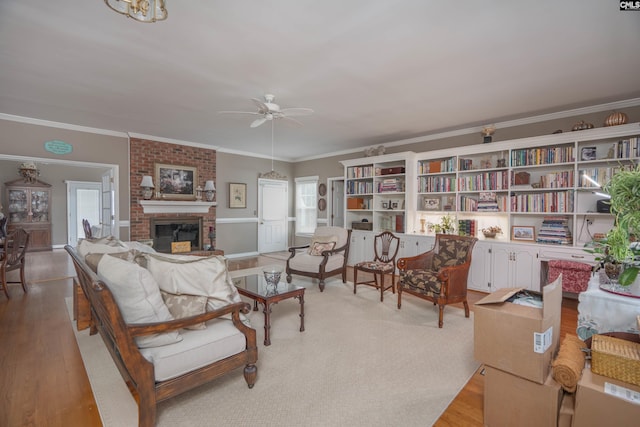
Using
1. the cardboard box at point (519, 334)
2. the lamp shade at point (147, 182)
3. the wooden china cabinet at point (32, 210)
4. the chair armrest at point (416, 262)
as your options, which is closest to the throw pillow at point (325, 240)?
the chair armrest at point (416, 262)

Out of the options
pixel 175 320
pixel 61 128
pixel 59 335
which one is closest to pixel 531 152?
pixel 175 320

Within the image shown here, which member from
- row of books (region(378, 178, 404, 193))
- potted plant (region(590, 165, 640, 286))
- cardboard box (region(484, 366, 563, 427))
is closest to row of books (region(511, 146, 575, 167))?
row of books (region(378, 178, 404, 193))

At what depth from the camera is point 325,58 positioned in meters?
2.68

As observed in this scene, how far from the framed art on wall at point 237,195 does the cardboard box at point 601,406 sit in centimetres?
673

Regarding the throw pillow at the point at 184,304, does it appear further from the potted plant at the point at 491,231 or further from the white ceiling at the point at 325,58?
the potted plant at the point at 491,231

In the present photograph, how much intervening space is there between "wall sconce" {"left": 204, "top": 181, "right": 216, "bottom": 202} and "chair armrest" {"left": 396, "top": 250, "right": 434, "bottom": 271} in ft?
14.7

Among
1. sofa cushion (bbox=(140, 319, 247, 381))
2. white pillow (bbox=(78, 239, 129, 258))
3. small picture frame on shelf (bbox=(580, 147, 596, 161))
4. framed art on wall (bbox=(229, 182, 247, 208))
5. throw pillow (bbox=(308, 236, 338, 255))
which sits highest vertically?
small picture frame on shelf (bbox=(580, 147, 596, 161))

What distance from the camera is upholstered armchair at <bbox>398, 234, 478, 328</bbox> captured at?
3164mm

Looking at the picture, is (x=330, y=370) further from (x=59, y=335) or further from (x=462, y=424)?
(x=59, y=335)

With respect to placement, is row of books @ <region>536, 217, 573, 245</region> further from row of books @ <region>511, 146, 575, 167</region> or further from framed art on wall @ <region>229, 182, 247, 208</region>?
framed art on wall @ <region>229, 182, 247, 208</region>

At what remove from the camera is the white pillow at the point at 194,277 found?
192 centimetres

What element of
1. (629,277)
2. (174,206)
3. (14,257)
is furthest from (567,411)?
(174,206)

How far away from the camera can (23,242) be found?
425 cm

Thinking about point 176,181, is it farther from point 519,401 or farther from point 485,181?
point 519,401
